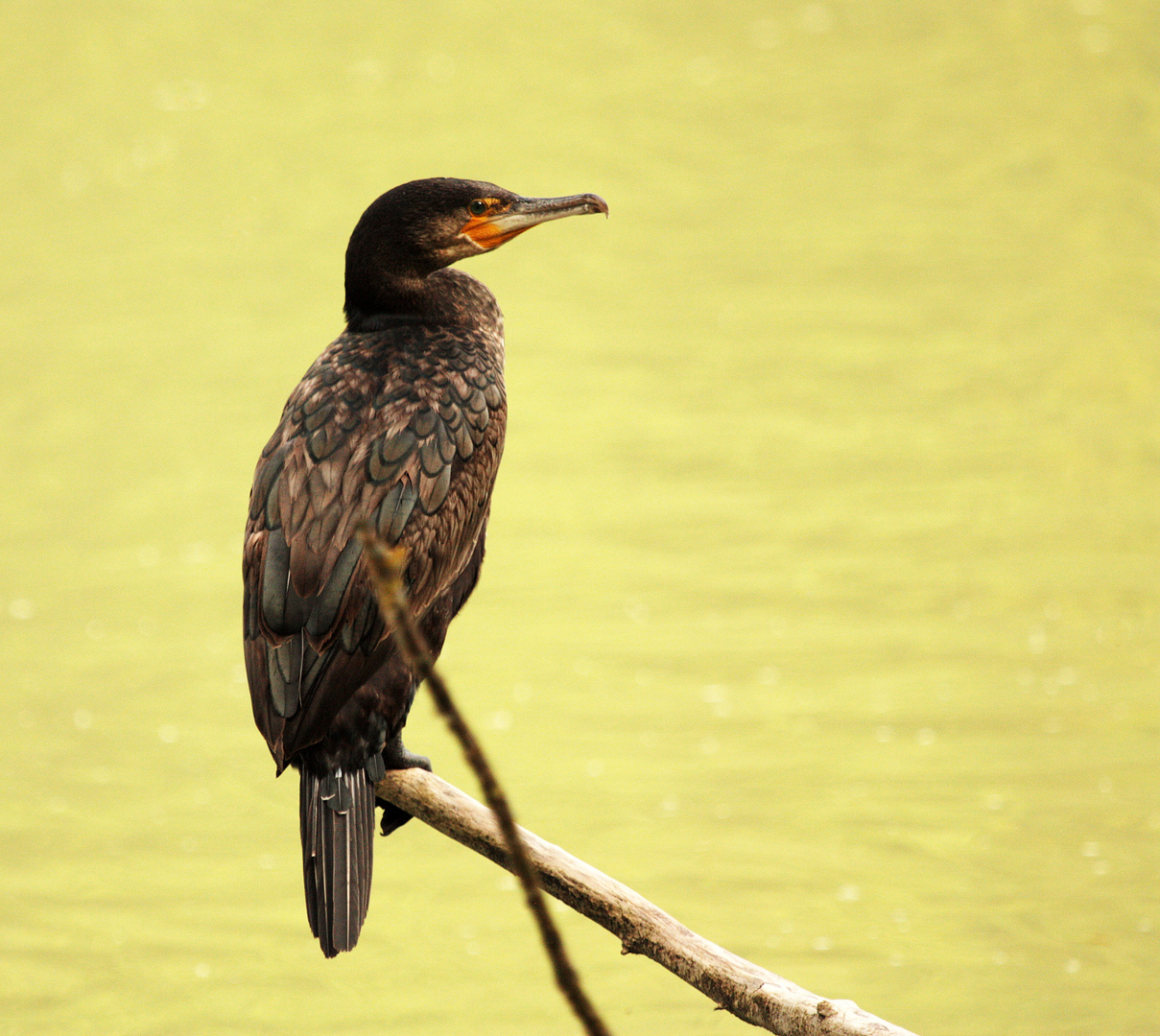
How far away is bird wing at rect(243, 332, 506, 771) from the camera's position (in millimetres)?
1720

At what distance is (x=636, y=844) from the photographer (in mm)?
4188

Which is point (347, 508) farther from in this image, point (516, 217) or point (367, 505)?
point (516, 217)

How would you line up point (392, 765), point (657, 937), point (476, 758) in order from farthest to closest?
point (392, 765), point (657, 937), point (476, 758)

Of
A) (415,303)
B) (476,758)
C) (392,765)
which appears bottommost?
(392,765)

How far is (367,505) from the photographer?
1786 mm

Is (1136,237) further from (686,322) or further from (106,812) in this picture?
(106,812)

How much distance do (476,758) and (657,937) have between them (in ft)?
3.59

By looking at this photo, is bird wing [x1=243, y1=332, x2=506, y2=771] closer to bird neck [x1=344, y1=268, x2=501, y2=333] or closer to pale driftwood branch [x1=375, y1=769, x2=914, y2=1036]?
bird neck [x1=344, y1=268, x2=501, y2=333]

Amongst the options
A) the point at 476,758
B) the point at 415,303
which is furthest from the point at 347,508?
the point at 476,758

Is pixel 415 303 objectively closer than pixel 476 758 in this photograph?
No

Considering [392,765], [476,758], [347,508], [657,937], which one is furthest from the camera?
[392,765]

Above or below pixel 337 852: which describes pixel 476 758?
above

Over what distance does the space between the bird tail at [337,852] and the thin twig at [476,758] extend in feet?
3.47

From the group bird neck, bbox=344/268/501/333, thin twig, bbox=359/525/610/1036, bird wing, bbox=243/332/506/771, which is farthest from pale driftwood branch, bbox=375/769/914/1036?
thin twig, bbox=359/525/610/1036
